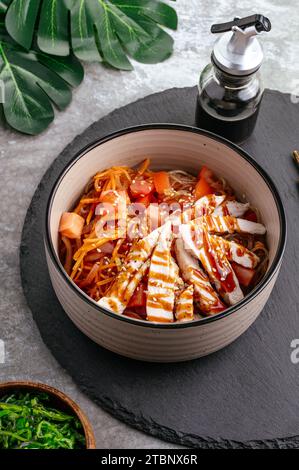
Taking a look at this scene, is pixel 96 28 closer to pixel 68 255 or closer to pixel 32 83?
pixel 32 83

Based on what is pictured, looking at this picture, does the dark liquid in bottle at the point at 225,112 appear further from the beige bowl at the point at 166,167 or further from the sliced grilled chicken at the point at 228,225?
the sliced grilled chicken at the point at 228,225

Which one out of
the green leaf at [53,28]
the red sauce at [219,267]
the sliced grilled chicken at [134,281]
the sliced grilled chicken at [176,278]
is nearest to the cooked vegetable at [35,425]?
the sliced grilled chicken at [134,281]

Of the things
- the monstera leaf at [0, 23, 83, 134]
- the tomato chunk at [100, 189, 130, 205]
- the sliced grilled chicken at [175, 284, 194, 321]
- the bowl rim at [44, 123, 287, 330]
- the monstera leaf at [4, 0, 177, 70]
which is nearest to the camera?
the bowl rim at [44, 123, 287, 330]

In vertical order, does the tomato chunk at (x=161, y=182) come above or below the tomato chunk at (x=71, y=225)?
above

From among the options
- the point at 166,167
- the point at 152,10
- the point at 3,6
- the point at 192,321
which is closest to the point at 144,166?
the point at 166,167

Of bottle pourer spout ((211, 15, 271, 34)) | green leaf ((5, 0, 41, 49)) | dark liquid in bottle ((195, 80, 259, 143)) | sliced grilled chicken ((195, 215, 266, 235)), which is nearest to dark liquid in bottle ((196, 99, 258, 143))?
dark liquid in bottle ((195, 80, 259, 143))

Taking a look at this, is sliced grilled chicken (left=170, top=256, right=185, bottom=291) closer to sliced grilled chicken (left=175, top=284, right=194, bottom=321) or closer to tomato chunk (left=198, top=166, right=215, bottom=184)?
sliced grilled chicken (left=175, top=284, right=194, bottom=321)
